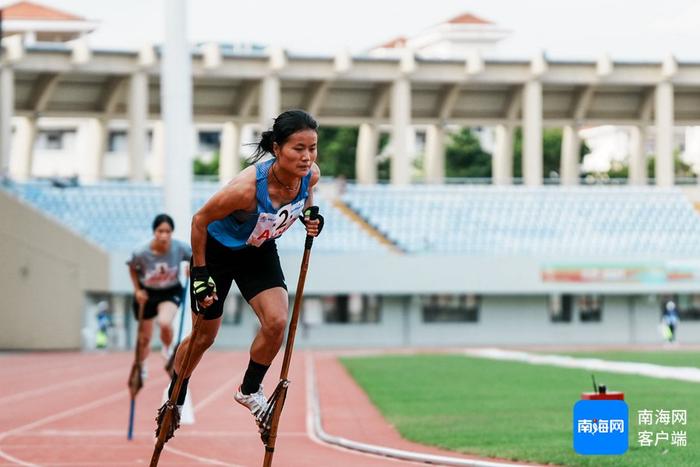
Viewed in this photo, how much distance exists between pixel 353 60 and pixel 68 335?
1855cm

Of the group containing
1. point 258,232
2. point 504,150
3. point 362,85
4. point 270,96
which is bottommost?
point 258,232

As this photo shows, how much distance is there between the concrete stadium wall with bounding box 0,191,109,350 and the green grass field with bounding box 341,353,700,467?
15.2 meters

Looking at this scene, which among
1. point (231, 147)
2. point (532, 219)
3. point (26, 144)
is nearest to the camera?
point (532, 219)

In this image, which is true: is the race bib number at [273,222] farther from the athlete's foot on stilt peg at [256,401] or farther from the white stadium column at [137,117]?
the white stadium column at [137,117]

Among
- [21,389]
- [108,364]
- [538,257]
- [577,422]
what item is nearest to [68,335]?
[108,364]

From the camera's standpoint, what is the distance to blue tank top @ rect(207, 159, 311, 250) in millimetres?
8953

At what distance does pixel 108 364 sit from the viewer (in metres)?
38.3

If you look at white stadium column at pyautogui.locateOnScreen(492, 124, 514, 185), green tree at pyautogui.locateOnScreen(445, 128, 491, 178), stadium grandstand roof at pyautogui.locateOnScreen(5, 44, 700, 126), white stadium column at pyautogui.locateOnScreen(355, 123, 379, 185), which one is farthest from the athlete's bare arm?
green tree at pyautogui.locateOnScreen(445, 128, 491, 178)

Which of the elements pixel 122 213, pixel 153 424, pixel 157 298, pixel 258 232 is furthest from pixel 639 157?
pixel 258 232

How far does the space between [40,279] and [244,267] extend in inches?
1551

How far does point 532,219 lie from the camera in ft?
188

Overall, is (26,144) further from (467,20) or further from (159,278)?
(467,20)

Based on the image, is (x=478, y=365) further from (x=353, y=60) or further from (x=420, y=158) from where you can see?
(x=420, y=158)

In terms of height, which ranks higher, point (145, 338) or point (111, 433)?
point (145, 338)
